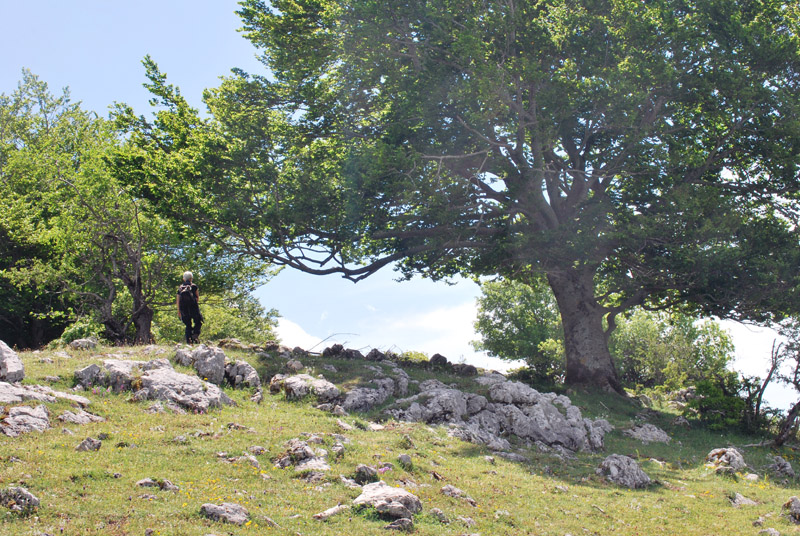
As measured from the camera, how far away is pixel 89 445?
11.5 meters

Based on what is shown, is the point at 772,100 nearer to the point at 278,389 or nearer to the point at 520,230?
the point at 520,230

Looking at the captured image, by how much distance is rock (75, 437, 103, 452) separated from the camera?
449 inches

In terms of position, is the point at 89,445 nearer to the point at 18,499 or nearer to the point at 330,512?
the point at 18,499

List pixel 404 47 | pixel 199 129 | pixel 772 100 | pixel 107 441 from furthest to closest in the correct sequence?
1. pixel 199 129
2. pixel 404 47
3. pixel 772 100
4. pixel 107 441

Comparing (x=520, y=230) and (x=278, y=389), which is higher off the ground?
(x=520, y=230)

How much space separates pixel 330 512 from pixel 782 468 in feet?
49.4

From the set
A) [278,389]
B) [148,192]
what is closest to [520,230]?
[278,389]

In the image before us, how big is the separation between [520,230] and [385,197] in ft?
20.7

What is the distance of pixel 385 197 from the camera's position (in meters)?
25.6

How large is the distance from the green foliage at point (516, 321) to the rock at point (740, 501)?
1718 inches

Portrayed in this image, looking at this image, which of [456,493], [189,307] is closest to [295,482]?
[456,493]

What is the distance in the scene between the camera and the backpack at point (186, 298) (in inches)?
851

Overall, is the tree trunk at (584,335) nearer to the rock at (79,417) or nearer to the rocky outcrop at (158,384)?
the rocky outcrop at (158,384)

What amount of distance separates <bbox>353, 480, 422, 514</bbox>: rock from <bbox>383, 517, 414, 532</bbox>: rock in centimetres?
49
